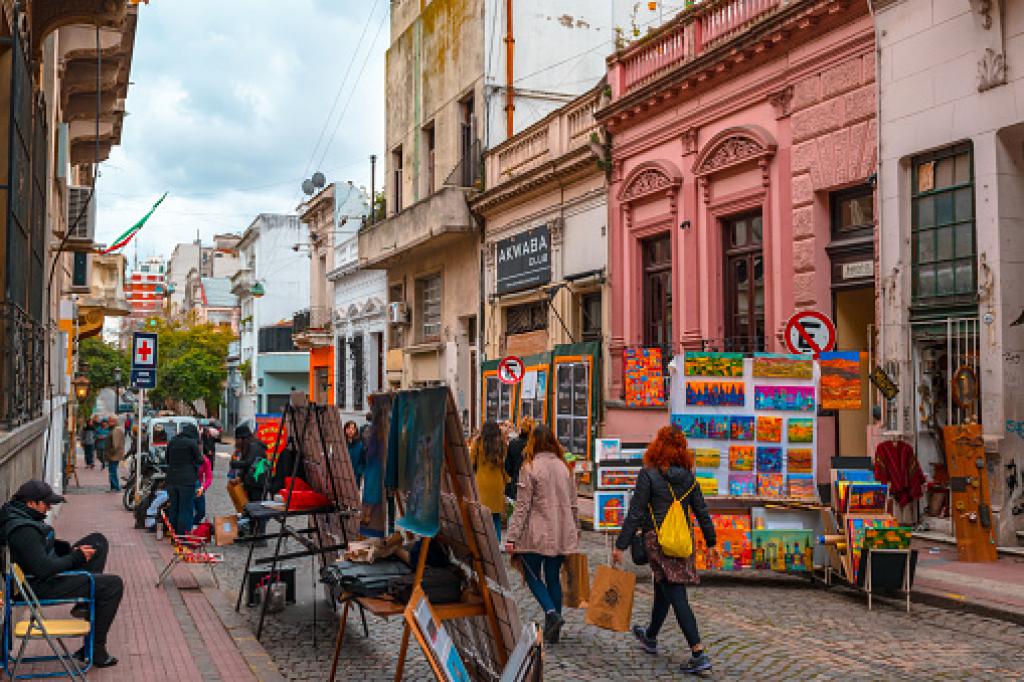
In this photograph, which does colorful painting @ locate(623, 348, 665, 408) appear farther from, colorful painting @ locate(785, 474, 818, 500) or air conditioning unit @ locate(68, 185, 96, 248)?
air conditioning unit @ locate(68, 185, 96, 248)

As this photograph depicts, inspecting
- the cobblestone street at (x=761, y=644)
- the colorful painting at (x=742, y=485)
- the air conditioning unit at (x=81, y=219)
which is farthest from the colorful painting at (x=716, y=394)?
the air conditioning unit at (x=81, y=219)

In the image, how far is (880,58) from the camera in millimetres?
14211

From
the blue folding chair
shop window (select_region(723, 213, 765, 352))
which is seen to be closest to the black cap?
the blue folding chair


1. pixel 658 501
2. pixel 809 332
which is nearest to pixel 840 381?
pixel 809 332

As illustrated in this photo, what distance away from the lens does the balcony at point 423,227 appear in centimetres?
2736

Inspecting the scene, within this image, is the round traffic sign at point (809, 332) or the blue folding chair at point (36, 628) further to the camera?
the round traffic sign at point (809, 332)

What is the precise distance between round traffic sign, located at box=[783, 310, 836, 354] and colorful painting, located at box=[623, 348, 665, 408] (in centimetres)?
452

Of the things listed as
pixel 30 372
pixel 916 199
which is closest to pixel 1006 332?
pixel 916 199

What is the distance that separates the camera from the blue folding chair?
673 cm

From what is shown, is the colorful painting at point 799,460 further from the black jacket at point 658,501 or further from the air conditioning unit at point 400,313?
the air conditioning unit at point 400,313

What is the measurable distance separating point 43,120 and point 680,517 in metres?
9.04

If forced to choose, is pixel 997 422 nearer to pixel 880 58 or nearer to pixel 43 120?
pixel 880 58

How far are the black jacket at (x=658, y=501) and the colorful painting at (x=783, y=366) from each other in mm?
3966

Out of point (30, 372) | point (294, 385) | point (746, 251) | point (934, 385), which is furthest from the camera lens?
point (294, 385)
